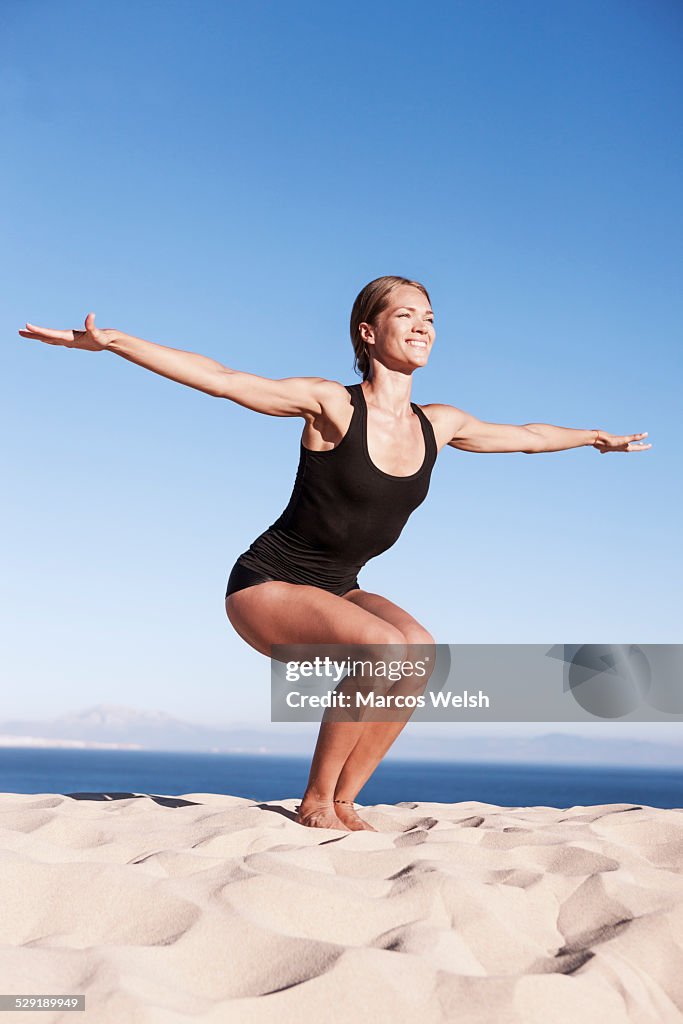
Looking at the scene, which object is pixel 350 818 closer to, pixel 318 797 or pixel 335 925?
pixel 318 797

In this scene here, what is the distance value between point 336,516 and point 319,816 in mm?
1198

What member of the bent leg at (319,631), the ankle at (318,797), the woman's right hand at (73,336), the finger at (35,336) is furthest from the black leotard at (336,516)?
the finger at (35,336)

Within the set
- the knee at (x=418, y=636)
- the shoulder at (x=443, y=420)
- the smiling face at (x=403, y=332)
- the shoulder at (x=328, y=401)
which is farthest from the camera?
the shoulder at (x=443, y=420)

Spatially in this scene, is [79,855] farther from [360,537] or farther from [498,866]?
[360,537]

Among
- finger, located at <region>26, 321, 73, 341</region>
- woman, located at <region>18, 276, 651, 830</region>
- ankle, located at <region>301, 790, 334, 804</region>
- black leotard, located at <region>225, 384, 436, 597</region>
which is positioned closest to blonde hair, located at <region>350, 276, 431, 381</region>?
woman, located at <region>18, 276, 651, 830</region>

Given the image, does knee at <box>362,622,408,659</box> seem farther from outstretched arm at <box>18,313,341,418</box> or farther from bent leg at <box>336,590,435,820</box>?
outstretched arm at <box>18,313,341,418</box>

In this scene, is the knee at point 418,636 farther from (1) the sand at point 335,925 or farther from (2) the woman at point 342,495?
(1) the sand at point 335,925

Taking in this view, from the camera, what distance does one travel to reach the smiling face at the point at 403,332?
3861mm

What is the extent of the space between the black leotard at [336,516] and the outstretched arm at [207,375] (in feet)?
0.69

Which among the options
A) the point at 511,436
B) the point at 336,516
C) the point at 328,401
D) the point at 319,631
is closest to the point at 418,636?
the point at 319,631

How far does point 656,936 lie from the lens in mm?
1938

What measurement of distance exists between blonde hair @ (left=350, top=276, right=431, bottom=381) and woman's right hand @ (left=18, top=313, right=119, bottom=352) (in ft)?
4.03

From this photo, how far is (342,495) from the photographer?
369 centimetres

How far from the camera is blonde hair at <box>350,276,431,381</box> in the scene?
3951mm
